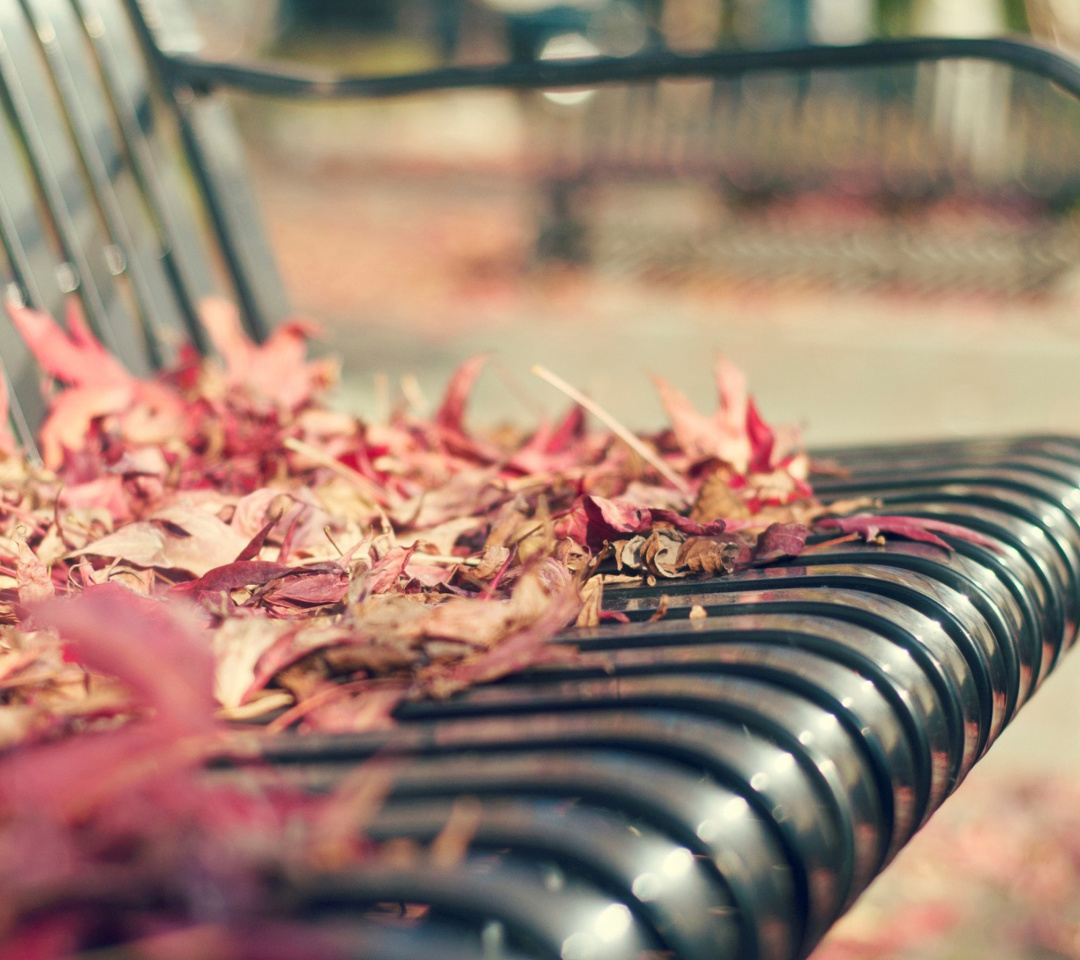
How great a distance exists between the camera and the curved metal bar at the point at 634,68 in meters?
1.48

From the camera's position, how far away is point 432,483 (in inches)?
49.4

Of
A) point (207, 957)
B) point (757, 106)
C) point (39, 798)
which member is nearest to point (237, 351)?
point (39, 798)

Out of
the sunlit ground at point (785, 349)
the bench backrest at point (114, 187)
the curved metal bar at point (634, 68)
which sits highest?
the curved metal bar at point (634, 68)

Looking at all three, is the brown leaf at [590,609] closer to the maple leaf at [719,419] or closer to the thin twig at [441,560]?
the thin twig at [441,560]

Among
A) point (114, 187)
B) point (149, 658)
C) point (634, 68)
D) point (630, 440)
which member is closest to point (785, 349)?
point (634, 68)

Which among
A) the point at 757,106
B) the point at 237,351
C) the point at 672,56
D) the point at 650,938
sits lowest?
the point at 650,938

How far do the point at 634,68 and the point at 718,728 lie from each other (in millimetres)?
1101

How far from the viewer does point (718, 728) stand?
0.68 metres

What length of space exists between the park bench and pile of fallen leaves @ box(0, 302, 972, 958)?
0.04 m

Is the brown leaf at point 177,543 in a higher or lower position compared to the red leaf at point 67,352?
lower

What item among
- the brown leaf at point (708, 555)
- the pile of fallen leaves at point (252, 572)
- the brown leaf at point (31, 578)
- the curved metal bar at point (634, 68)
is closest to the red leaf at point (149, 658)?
the pile of fallen leaves at point (252, 572)

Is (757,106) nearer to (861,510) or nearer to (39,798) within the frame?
(861,510)

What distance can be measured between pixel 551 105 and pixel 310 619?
7837 mm

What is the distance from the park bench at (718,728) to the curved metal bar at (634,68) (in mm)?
22
